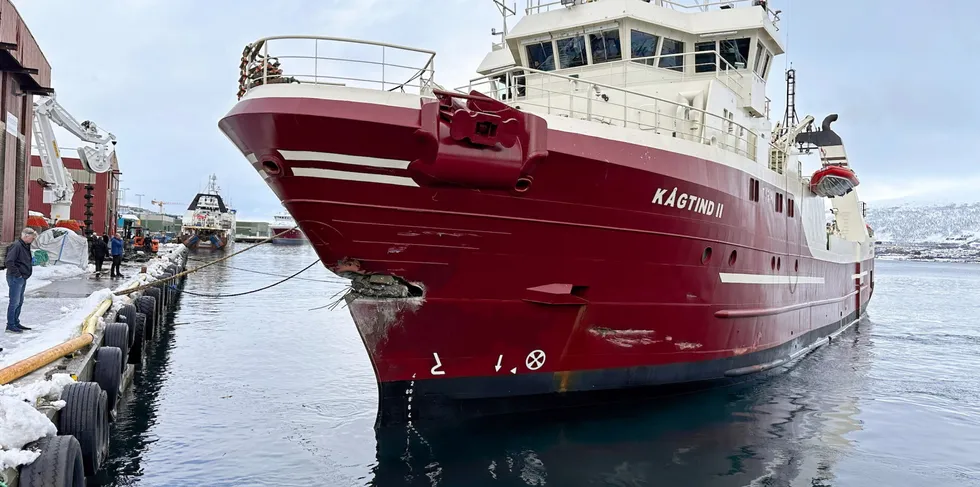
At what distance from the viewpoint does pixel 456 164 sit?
7.53 metres

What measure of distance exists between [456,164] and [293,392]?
630 centimetres

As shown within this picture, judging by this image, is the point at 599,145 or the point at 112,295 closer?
the point at 599,145

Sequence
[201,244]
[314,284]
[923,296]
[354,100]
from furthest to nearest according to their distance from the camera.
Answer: [201,244], [923,296], [314,284], [354,100]

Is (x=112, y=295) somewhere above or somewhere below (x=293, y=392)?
above

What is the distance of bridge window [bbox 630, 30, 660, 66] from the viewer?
1179 centimetres

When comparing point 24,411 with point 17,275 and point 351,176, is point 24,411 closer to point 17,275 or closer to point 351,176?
point 351,176

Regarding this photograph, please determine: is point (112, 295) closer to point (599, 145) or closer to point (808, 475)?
point (599, 145)

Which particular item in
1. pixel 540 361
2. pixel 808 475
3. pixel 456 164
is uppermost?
pixel 456 164

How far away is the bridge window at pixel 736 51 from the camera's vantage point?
12.9 metres

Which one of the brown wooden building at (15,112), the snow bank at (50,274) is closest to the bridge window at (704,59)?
the snow bank at (50,274)

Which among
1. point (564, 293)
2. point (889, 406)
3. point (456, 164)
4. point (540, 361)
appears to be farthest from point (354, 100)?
point (889, 406)

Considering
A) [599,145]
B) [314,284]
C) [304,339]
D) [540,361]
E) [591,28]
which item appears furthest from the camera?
[314,284]

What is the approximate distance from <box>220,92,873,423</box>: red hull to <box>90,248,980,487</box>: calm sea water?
690 millimetres

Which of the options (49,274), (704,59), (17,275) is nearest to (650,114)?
(704,59)
